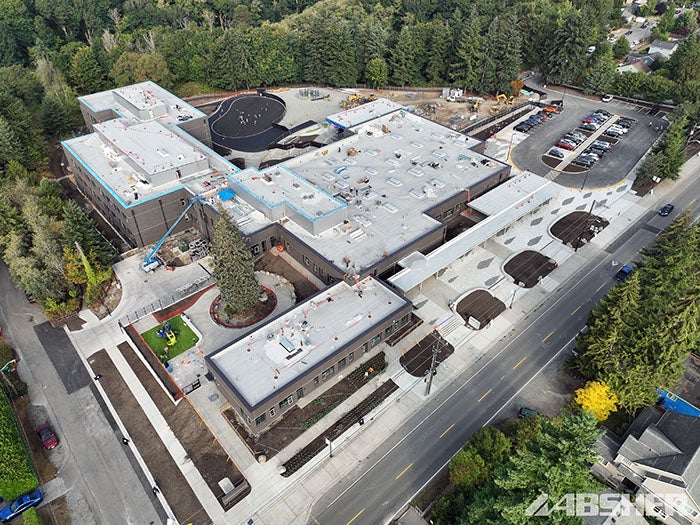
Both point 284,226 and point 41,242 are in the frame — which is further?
point 284,226

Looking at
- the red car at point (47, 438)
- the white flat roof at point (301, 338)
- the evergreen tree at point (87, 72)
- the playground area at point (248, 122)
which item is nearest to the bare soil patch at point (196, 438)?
the white flat roof at point (301, 338)

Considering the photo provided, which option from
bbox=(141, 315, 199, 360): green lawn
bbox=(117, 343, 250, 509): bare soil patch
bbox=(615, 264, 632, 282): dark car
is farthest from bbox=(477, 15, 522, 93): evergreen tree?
bbox=(117, 343, 250, 509): bare soil patch

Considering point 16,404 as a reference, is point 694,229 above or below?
above

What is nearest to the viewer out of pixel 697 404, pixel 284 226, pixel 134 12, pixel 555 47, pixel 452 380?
pixel 697 404

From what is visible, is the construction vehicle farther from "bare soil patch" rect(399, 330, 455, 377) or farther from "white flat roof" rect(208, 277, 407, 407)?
"bare soil patch" rect(399, 330, 455, 377)

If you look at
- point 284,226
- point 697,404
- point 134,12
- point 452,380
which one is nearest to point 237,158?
point 284,226

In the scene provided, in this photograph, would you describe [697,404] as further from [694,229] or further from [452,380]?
[452,380]
